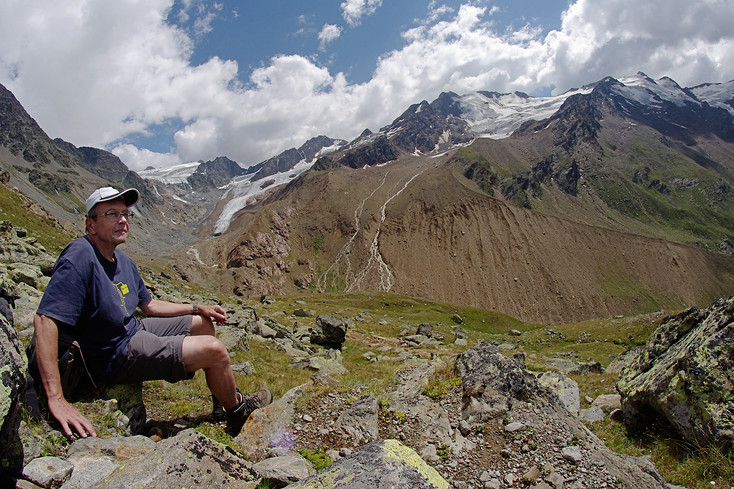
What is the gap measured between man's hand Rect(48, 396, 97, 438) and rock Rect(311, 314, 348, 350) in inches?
903

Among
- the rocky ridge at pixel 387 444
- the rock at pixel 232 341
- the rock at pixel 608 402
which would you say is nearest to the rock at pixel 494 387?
the rocky ridge at pixel 387 444

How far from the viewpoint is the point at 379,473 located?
171 inches

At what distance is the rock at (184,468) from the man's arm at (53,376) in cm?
131

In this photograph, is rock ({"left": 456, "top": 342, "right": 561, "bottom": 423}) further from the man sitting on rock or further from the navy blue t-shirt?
the navy blue t-shirt

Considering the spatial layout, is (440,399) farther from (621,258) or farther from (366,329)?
(621,258)

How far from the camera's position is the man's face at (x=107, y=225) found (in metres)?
6.47

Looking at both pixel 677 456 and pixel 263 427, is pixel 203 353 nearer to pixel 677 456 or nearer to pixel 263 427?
pixel 263 427

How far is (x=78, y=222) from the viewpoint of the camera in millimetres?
173625

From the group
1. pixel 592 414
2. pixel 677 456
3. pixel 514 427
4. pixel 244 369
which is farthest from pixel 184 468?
pixel 592 414

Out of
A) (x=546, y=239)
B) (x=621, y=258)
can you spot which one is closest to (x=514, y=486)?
(x=546, y=239)

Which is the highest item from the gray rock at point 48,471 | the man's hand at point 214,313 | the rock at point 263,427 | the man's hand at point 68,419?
the man's hand at point 214,313

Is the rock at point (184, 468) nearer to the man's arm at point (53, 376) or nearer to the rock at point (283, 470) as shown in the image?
the rock at point (283, 470)

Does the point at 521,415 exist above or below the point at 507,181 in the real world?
below

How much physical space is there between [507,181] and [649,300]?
279 ft
